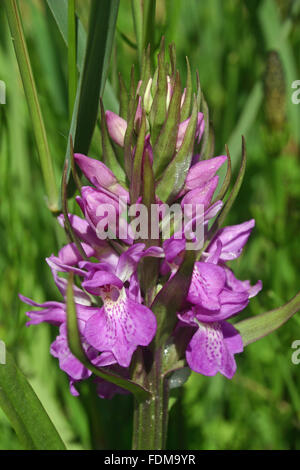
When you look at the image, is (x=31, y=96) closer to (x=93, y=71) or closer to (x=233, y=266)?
(x=93, y=71)

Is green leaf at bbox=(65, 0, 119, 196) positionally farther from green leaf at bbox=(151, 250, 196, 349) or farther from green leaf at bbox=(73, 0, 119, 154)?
green leaf at bbox=(151, 250, 196, 349)

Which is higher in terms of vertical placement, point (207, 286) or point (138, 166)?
point (138, 166)

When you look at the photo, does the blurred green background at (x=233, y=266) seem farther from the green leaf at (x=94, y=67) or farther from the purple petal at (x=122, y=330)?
the purple petal at (x=122, y=330)

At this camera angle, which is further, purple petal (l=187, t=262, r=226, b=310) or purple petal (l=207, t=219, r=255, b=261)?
purple petal (l=207, t=219, r=255, b=261)

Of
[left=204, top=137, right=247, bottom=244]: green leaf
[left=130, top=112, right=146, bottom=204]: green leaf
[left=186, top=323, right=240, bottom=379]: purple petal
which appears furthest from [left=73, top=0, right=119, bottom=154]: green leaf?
[left=186, top=323, right=240, bottom=379]: purple petal

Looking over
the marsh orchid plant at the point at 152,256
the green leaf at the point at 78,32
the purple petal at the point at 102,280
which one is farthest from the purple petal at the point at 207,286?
the green leaf at the point at 78,32

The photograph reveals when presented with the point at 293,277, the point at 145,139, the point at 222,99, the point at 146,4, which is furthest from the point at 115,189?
the point at 222,99

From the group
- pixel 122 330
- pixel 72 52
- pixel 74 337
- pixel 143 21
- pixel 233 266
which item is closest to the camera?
pixel 74 337

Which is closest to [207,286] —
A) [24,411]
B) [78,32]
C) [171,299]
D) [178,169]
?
[171,299]
